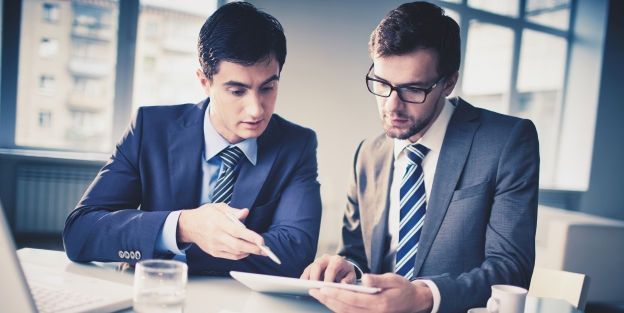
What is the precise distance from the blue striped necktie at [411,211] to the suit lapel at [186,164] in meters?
0.79

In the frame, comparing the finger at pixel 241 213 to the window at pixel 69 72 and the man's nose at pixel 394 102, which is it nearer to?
the man's nose at pixel 394 102

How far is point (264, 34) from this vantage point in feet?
5.35

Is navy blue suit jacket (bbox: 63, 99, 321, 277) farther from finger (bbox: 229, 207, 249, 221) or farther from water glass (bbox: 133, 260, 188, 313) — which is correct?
water glass (bbox: 133, 260, 188, 313)

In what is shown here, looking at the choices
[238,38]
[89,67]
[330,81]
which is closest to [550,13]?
[330,81]

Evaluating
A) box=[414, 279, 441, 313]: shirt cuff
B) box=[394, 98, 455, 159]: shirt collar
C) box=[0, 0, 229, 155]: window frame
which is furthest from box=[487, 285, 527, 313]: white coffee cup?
box=[0, 0, 229, 155]: window frame

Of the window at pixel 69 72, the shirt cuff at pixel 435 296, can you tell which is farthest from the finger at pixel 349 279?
the window at pixel 69 72

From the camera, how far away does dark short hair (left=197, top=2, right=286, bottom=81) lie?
1593 millimetres

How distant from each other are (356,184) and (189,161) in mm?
767

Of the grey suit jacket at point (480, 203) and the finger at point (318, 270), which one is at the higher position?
the grey suit jacket at point (480, 203)

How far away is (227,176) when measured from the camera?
1638mm

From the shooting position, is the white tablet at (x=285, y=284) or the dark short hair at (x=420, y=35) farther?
the dark short hair at (x=420, y=35)

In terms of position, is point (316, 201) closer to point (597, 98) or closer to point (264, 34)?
point (264, 34)

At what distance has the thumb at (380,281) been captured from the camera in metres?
1.04

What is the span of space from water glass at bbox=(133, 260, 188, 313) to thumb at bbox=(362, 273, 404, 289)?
0.42m
